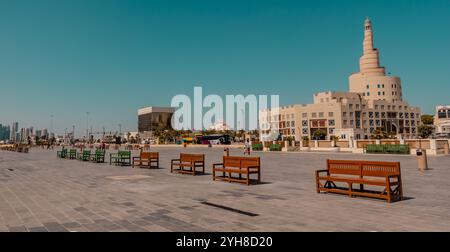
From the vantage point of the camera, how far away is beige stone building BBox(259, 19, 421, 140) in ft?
404

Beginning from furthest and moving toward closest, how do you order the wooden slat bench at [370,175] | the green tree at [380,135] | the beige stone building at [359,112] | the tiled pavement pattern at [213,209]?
the beige stone building at [359,112] < the green tree at [380,135] < the wooden slat bench at [370,175] < the tiled pavement pattern at [213,209]

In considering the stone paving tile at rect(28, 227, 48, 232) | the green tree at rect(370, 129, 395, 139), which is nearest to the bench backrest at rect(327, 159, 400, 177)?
the stone paving tile at rect(28, 227, 48, 232)

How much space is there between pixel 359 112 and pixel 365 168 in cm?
12785

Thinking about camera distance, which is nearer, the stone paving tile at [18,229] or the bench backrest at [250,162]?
the stone paving tile at [18,229]

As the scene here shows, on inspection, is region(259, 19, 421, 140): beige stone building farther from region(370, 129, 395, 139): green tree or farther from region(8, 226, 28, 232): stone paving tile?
region(8, 226, 28, 232): stone paving tile

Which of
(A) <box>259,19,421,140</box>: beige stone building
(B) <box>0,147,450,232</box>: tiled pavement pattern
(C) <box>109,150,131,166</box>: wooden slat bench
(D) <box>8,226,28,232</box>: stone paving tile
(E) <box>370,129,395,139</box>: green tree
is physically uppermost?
(A) <box>259,19,421,140</box>: beige stone building

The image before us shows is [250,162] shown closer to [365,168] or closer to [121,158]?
[365,168]

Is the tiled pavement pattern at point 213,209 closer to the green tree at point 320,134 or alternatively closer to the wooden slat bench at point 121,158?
the wooden slat bench at point 121,158

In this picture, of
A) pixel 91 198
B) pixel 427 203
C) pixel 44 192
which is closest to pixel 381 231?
pixel 427 203

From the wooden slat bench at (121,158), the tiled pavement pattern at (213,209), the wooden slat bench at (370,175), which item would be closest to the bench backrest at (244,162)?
the tiled pavement pattern at (213,209)

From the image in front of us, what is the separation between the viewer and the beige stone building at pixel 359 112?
12300cm
